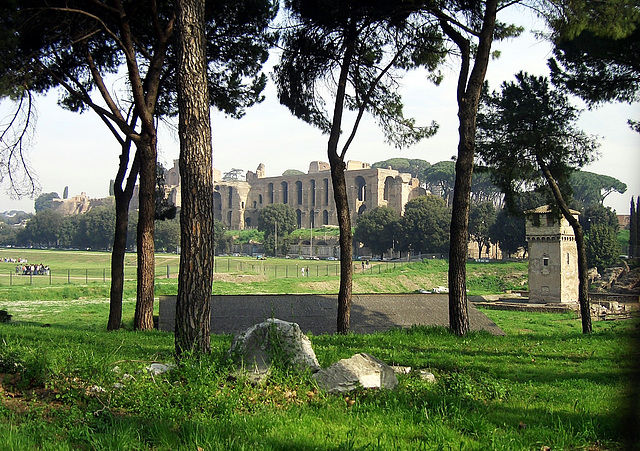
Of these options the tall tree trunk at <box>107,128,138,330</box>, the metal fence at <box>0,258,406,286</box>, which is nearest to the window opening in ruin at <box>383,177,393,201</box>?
the metal fence at <box>0,258,406,286</box>

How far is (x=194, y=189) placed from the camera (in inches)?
177

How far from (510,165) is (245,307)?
6.51 metres

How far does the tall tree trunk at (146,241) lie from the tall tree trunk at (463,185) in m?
4.34

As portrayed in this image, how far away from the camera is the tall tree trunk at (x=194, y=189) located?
4.39 m

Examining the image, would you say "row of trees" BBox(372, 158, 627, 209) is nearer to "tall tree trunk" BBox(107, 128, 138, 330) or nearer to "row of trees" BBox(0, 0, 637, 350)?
"row of trees" BBox(0, 0, 637, 350)

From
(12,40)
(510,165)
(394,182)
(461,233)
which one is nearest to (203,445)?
(461,233)

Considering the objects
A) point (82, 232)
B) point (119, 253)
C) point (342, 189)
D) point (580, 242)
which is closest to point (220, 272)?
point (119, 253)

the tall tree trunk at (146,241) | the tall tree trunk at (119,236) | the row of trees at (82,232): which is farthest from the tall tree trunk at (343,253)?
the row of trees at (82,232)

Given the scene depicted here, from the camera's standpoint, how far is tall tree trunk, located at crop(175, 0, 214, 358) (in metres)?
4.39

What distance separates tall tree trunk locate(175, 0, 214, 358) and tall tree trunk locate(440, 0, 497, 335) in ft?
12.1

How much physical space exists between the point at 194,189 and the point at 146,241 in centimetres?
434

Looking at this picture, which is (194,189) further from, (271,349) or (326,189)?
(326,189)

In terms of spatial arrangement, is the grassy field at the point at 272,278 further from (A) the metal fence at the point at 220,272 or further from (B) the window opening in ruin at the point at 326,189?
(B) the window opening in ruin at the point at 326,189

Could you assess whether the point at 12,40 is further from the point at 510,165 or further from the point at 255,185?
the point at 255,185
